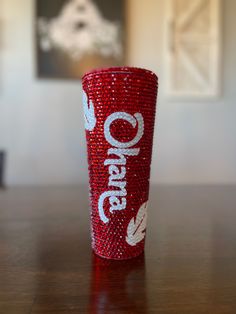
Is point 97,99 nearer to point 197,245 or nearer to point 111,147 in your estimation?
point 111,147

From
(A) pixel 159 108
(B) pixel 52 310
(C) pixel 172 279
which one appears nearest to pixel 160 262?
(C) pixel 172 279

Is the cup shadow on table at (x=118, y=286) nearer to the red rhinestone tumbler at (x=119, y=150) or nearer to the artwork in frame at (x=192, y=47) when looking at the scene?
the red rhinestone tumbler at (x=119, y=150)

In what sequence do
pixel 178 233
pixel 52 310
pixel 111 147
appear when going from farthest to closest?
pixel 178 233 < pixel 111 147 < pixel 52 310

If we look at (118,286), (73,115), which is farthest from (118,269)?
(73,115)

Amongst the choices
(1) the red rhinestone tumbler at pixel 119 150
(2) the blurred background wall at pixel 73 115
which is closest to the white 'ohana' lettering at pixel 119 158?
(1) the red rhinestone tumbler at pixel 119 150

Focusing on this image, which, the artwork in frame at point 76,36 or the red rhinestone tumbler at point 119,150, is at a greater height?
the artwork in frame at point 76,36

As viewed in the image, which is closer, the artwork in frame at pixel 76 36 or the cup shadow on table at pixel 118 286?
the cup shadow on table at pixel 118 286
